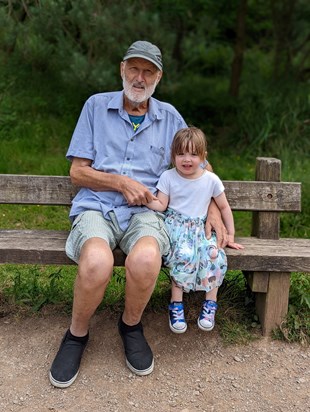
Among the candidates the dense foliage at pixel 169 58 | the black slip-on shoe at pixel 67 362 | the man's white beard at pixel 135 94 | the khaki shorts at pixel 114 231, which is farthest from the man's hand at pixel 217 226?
the dense foliage at pixel 169 58

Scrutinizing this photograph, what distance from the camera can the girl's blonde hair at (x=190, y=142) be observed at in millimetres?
2854

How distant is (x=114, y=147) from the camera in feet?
9.98

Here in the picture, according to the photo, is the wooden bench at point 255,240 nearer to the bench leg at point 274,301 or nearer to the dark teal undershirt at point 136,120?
the bench leg at point 274,301

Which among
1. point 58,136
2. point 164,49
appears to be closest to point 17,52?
point 58,136

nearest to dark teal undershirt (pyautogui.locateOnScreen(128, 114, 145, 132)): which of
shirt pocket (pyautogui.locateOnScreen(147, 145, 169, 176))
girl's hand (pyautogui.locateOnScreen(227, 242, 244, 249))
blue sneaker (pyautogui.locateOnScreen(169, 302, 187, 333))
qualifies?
shirt pocket (pyautogui.locateOnScreen(147, 145, 169, 176))

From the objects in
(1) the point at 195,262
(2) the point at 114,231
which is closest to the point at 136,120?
(2) the point at 114,231

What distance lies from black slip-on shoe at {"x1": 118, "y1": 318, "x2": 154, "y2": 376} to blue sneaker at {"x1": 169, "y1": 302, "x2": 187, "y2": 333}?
158mm

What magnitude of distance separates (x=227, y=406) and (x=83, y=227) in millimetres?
1077

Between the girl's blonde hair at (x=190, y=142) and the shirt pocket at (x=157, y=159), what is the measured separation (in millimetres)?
180

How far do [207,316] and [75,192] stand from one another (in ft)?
3.35

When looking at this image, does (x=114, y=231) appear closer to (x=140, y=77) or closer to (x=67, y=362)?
(x=67, y=362)

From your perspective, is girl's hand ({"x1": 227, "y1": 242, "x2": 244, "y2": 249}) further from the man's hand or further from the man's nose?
the man's nose

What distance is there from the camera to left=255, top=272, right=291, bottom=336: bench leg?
3.02m

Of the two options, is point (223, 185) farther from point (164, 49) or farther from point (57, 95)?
point (57, 95)
